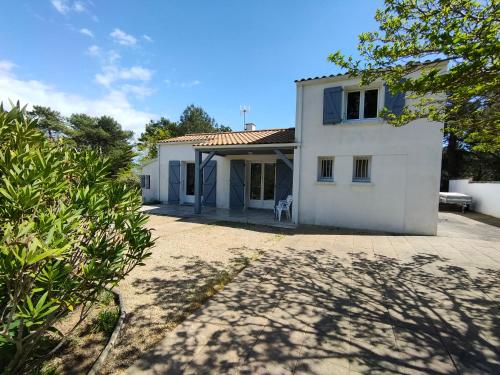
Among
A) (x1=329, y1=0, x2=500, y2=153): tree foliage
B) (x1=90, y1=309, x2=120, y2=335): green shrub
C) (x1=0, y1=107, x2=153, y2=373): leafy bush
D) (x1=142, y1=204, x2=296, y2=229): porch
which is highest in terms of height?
(x1=329, y1=0, x2=500, y2=153): tree foliage

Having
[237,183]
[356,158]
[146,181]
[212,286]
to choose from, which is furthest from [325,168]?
[146,181]

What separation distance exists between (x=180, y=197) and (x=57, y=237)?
41.5 ft

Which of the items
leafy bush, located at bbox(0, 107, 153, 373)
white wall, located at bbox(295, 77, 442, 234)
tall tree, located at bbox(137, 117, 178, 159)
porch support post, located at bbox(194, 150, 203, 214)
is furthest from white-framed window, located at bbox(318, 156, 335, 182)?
tall tree, located at bbox(137, 117, 178, 159)

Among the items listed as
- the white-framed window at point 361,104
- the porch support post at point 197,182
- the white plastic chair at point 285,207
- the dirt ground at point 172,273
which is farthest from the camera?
A: the porch support post at point 197,182

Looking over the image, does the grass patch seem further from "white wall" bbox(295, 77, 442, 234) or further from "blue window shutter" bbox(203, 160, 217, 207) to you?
"blue window shutter" bbox(203, 160, 217, 207)

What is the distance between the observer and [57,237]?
5.28ft

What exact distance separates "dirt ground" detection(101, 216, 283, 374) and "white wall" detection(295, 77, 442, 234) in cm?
253

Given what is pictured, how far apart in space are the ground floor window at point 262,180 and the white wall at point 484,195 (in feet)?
35.8

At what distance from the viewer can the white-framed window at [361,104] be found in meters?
8.54

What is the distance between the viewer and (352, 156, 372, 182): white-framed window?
28.4ft

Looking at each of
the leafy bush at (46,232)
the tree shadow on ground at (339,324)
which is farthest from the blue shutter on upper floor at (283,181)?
the leafy bush at (46,232)

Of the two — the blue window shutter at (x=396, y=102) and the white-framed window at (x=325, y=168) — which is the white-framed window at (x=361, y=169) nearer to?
the white-framed window at (x=325, y=168)

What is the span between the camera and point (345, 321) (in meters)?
3.19

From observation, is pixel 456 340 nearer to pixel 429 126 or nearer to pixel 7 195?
pixel 7 195
